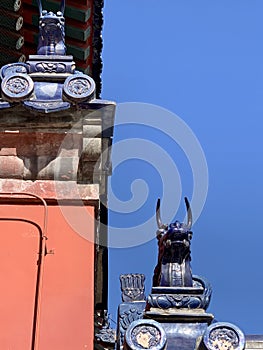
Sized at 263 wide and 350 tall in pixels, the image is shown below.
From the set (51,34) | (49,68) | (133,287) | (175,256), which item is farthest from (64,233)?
(51,34)

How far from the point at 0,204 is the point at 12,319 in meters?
1.05

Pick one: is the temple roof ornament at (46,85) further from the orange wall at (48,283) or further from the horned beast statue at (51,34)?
the orange wall at (48,283)

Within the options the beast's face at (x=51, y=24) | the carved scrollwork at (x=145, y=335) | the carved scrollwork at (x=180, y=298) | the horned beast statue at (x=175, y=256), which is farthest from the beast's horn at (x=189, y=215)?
the beast's face at (x=51, y=24)

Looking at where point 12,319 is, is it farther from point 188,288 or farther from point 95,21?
point 95,21

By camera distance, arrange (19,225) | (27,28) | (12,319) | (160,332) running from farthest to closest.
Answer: (27,28), (19,225), (12,319), (160,332)

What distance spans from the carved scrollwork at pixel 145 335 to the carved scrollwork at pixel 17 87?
7.41 ft

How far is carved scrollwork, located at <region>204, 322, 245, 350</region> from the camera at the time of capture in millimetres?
5730

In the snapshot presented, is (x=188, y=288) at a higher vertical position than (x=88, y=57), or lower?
lower

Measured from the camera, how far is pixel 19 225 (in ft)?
22.0

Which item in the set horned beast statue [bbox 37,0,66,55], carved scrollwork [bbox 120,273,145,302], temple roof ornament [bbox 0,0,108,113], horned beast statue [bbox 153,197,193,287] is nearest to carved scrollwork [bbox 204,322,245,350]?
horned beast statue [bbox 153,197,193,287]

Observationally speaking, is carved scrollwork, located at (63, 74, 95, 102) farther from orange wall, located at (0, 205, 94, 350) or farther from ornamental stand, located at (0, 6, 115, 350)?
orange wall, located at (0, 205, 94, 350)

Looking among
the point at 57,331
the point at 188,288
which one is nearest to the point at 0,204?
the point at 57,331

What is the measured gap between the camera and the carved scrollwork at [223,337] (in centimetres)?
573

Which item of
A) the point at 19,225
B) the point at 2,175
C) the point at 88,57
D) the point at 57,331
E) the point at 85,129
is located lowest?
the point at 57,331
